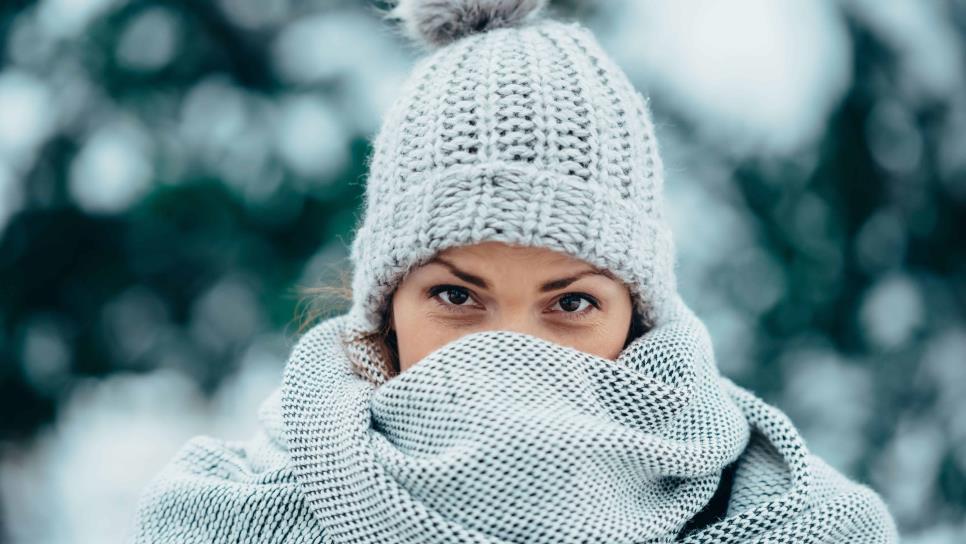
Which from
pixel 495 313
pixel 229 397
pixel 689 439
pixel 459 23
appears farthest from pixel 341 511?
pixel 229 397

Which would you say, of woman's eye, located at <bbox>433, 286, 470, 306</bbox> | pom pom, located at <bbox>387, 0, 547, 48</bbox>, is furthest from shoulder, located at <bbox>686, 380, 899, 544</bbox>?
pom pom, located at <bbox>387, 0, 547, 48</bbox>

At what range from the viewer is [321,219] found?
3848 millimetres

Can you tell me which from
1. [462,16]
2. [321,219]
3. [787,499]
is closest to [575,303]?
[787,499]

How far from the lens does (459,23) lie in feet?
5.42

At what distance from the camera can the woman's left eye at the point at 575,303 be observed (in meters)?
1.45

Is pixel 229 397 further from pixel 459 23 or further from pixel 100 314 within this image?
pixel 459 23

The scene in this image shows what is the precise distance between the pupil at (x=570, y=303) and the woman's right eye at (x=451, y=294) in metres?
0.15

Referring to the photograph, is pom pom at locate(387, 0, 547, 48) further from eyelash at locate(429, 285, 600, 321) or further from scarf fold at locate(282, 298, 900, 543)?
scarf fold at locate(282, 298, 900, 543)

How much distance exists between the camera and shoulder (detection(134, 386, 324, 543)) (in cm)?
149

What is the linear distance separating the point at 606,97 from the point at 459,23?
33 centimetres

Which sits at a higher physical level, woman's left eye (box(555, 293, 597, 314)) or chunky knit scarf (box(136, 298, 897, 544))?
woman's left eye (box(555, 293, 597, 314))

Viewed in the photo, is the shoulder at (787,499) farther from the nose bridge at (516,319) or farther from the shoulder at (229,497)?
the shoulder at (229,497)

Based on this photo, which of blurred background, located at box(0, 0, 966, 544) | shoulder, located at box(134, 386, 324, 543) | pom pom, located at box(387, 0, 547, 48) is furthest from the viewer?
blurred background, located at box(0, 0, 966, 544)

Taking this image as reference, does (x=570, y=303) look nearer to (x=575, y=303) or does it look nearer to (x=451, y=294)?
(x=575, y=303)
